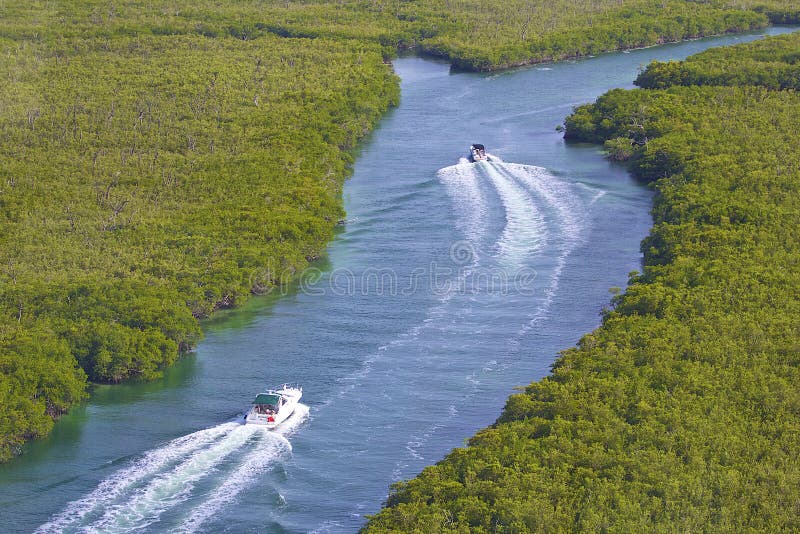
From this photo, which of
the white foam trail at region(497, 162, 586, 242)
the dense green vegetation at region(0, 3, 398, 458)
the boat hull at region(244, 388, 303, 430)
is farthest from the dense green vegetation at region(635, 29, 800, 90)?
the boat hull at region(244, 388, 303, 430)

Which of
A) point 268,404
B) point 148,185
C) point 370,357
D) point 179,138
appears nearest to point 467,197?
point 148,185

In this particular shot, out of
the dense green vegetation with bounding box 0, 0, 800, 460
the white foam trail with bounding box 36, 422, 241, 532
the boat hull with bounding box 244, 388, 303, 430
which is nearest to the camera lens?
the white foam trail with bounding box 36, 422, 241, 532

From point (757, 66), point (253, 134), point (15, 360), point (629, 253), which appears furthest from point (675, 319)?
point (757, 66)

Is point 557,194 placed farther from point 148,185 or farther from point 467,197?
point 148,185

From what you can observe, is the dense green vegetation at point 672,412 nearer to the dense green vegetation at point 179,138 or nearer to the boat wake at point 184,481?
the boat wake at point 184,481

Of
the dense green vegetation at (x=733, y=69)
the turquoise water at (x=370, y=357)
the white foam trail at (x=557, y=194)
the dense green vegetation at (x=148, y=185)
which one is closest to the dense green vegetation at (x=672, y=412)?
the turquoise water at (x=370, y=357)

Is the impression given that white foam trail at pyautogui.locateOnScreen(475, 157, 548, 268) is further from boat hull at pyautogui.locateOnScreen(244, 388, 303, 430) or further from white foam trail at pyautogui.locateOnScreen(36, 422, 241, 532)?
white foam trail at pyautogui.locateOnScreen(36, 422, 241, 532)
